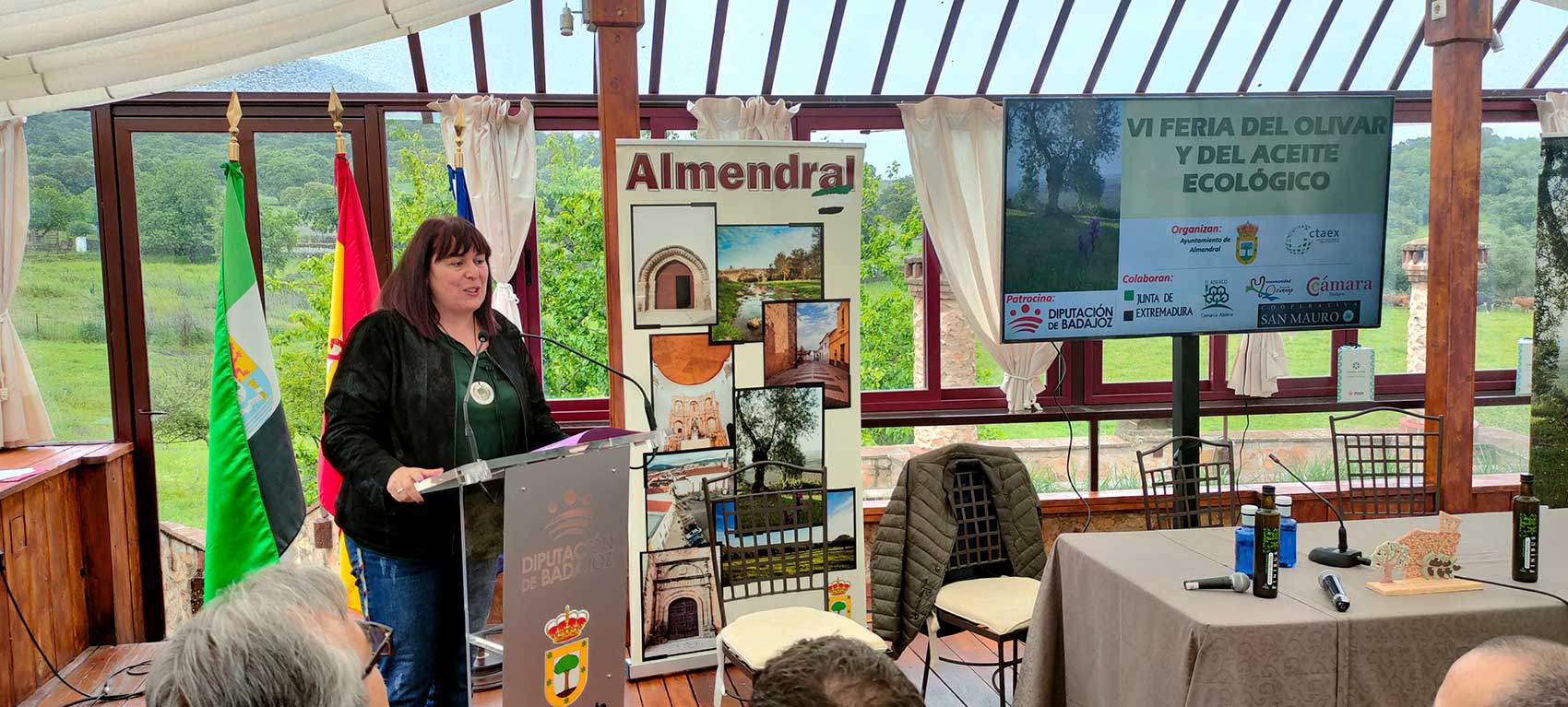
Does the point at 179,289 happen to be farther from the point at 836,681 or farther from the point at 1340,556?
the point at 1340,556

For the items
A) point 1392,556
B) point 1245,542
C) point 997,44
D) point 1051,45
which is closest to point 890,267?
point 997,44

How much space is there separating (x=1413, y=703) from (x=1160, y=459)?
299 cm

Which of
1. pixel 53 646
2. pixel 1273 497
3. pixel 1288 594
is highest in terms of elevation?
pixel 1273 497

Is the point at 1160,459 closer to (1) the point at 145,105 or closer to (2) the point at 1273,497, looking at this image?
(2) the point at 1273,497

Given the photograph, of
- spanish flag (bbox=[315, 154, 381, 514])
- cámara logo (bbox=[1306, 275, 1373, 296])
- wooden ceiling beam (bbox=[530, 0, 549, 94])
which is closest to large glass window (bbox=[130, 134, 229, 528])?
spanish flag (bbox=[315, 154, 381, 514])

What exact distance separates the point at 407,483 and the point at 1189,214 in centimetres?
303

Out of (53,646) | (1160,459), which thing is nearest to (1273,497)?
(1160,459)

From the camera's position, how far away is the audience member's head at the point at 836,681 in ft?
3.79

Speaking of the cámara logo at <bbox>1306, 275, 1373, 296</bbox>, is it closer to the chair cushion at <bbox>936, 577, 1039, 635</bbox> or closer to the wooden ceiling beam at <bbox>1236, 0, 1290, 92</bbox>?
the wooden ceiling beam at <bbox>1236, 0, 1290, 92</bbox>

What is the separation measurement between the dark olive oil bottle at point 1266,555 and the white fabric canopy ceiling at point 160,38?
2.99 metres

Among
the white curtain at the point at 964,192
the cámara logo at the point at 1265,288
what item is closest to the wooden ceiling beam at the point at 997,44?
the white curtain at the point at 964,192

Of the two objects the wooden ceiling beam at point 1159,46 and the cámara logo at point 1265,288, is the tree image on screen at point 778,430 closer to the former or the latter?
the cámara logo at point 1265,288

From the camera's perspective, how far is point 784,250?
153 inches

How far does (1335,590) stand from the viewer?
8.36 feet
